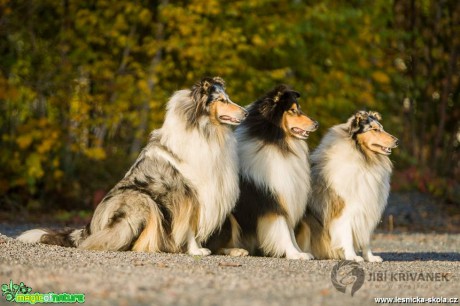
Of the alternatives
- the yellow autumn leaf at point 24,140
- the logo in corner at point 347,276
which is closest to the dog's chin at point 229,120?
the logo in corner at point 347,276

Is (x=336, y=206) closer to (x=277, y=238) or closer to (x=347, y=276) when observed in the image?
(x=277, y=238)

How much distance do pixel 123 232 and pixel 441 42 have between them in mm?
16561

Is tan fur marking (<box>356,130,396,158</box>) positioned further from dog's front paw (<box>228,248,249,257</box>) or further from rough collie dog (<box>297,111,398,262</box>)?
dog's front paw (<box>228,248,249,257</box>)

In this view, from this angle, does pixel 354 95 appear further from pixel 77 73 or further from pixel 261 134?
pixel 261 134

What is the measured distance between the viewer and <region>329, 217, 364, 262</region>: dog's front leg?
966 cm

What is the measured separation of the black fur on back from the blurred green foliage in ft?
24.1

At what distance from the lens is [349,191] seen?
9.77 meters

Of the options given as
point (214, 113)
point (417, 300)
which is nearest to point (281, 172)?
point (214, 113)

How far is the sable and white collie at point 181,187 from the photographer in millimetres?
9461

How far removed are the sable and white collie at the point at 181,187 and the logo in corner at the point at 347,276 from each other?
1.55m

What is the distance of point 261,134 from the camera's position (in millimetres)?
9906

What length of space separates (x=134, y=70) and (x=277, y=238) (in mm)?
10239

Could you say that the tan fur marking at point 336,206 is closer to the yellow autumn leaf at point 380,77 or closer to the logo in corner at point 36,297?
the logo in corner at point 36,297

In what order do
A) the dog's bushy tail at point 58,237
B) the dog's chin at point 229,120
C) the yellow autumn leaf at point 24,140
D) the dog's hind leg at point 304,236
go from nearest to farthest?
the dog's chin at point 229,120
the dog's bushy tail at point 58,237
the dog's hind leg at point 304,236
the yellow autumn leaf at point 24,140
